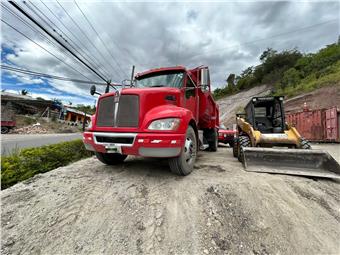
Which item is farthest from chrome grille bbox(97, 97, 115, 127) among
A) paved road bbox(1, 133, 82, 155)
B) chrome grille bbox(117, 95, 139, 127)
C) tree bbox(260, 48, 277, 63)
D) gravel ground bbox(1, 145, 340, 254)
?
tree bbox(260, 48, 277, 63)

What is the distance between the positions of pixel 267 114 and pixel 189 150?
4349mm

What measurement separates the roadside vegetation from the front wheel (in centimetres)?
2111

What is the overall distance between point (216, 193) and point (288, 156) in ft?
6.87

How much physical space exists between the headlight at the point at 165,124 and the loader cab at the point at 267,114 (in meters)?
3.74

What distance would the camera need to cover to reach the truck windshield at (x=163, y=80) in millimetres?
3915

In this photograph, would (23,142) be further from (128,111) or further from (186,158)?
(186,158)

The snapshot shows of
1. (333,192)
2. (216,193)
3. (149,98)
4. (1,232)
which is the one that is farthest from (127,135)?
(333,192)

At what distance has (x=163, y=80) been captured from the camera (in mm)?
4047

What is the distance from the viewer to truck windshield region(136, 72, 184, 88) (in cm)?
391

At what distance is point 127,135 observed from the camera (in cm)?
287

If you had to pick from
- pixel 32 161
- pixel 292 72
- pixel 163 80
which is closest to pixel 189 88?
pixel 163 80

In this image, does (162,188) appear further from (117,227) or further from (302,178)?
(302,178)

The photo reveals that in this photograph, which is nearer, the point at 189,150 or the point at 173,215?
the point at 173,215

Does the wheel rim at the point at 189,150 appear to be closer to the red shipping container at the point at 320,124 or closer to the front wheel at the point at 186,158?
the front wheel at the point at 186,158
